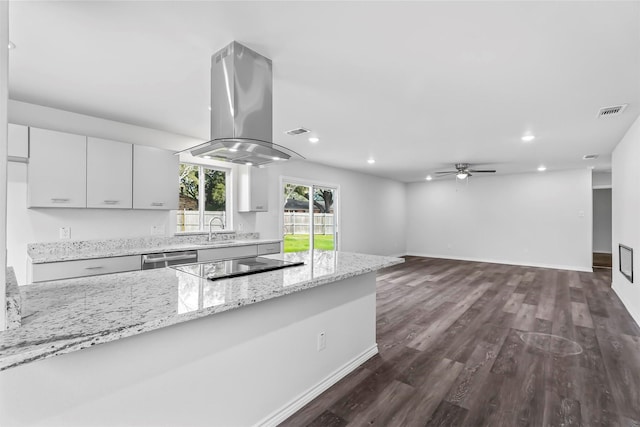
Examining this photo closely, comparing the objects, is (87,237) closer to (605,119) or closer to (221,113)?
(221,113)

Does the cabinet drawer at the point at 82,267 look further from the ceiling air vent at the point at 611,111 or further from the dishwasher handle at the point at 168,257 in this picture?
the ceiling air vent at the point at 611,111

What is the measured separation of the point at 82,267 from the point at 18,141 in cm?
133

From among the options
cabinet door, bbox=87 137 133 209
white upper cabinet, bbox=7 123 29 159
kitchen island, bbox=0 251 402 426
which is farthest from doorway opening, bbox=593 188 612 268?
white upper cabinet, bbox=7 123 29 159

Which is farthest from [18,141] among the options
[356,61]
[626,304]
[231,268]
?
[626,304]

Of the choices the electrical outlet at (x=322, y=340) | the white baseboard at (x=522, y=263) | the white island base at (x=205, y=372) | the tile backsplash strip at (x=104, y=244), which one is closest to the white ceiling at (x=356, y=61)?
the tile backsplash strip at (x=104, y=244)

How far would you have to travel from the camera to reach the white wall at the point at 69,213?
3002 mm

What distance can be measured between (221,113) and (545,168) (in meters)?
7.68

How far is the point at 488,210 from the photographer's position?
324 inches

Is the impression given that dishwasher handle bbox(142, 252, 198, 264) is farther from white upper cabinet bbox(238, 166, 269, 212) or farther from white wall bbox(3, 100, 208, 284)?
white upper cabinet bbox(238, 166, 269, 212)

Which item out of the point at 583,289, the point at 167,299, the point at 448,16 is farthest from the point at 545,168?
the point at 167,299

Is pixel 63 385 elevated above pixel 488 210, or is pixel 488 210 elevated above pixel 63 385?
pixel 488 210

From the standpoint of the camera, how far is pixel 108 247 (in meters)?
3.54

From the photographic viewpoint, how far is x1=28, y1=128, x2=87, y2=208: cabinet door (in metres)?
2.94

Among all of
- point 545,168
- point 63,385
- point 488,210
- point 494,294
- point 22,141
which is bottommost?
point 494,294
